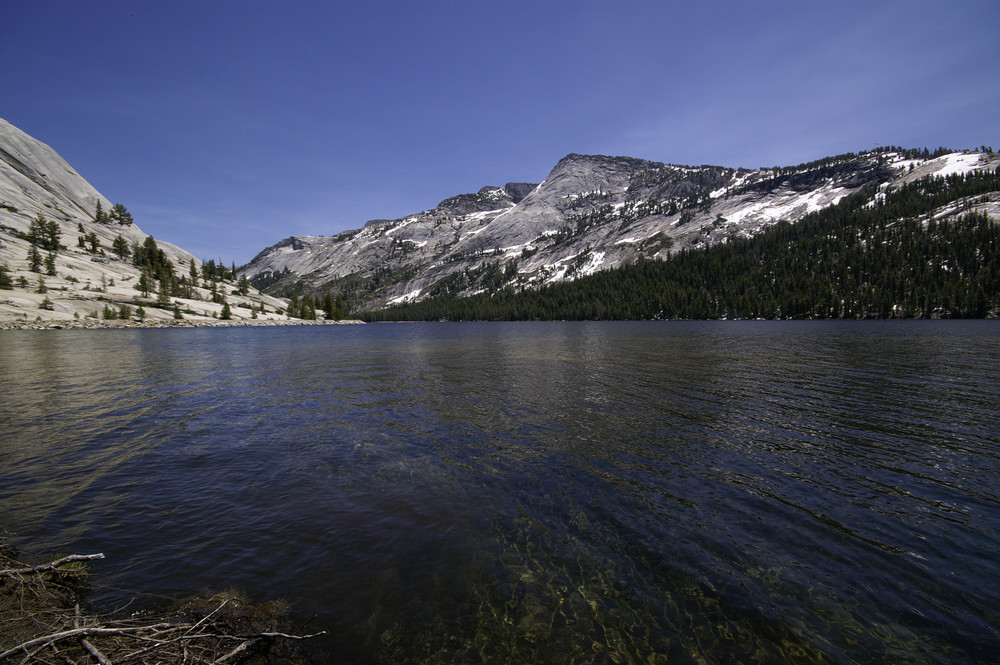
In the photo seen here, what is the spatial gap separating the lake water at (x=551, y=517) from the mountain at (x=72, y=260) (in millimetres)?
125746

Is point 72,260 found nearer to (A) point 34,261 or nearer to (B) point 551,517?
(A) point 34,261

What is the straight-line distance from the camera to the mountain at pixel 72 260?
110125 mm

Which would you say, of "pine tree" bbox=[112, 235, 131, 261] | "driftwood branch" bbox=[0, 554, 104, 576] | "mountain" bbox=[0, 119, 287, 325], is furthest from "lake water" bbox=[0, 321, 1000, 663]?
"pine tree" bbox=[112, 235, 131, 261]

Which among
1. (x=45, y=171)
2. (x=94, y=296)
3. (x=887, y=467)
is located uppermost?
(x=45, y=171)

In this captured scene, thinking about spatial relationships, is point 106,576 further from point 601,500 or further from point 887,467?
point 887,467

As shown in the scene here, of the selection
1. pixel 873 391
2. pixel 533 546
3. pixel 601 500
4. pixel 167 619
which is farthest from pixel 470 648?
pixel 873 391

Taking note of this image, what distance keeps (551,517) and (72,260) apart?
193634 mm

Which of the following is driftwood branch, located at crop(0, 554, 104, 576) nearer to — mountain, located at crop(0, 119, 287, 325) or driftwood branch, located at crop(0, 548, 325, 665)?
driftwood branch, located at crop(0, 548, 325, 665)

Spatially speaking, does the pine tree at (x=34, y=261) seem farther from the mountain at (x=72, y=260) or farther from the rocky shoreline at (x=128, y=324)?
the rocky shoreline at (x=128, y=324)

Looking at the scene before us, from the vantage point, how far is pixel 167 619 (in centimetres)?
737

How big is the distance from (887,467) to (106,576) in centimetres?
2414

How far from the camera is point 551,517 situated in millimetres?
11898

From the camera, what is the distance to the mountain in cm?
11012

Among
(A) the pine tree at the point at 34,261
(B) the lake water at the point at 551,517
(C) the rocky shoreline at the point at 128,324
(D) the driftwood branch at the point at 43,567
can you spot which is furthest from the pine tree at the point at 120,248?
(D) the driftwood branch at the point at 43,567
